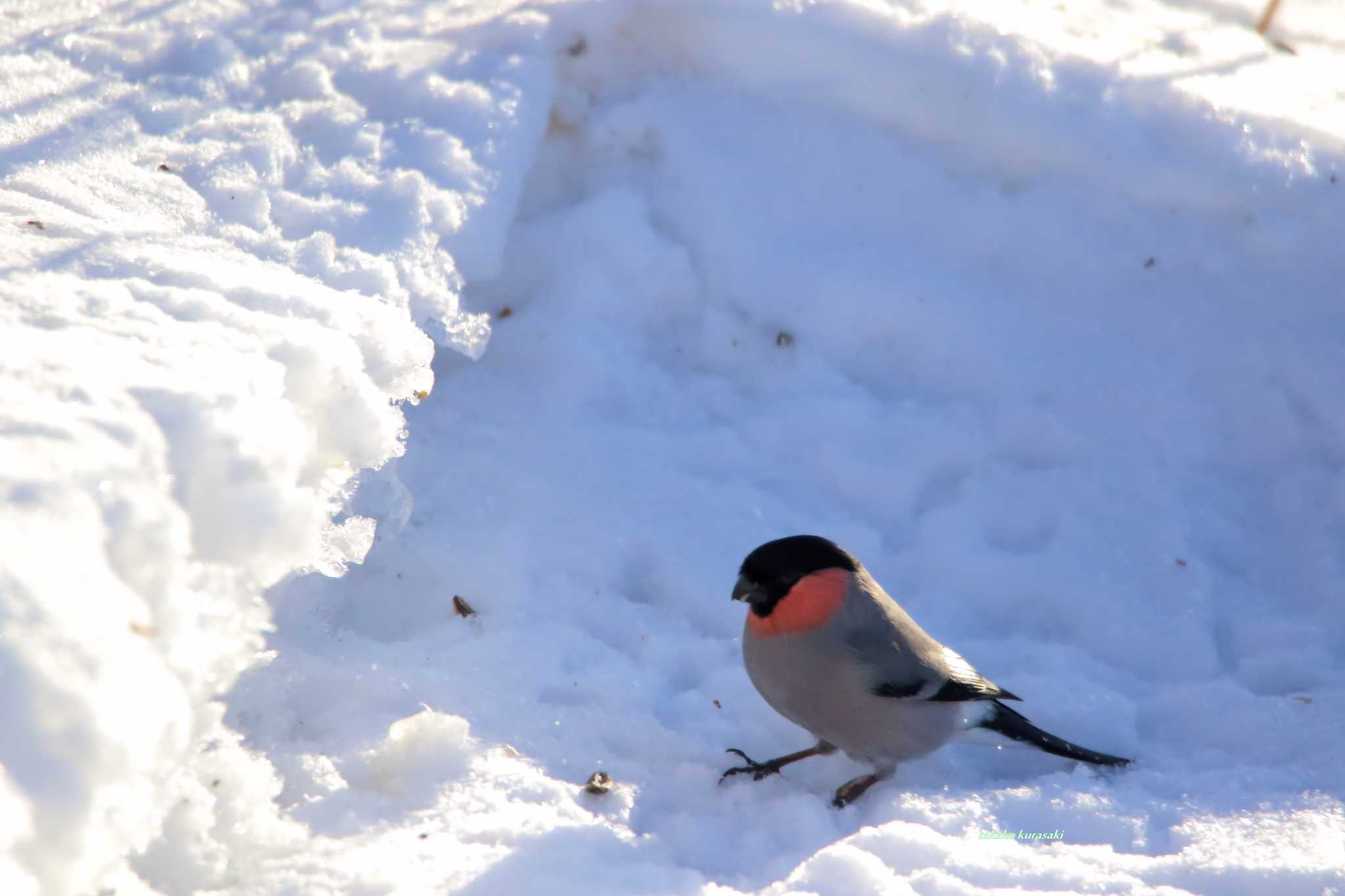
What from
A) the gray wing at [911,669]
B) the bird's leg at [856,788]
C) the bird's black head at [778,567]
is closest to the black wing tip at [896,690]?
the gray wing at [911,669]

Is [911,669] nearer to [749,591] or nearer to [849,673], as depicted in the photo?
[849,673]

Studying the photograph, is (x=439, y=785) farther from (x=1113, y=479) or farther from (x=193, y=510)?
(x=1113, y=479)

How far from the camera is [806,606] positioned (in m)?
2.70

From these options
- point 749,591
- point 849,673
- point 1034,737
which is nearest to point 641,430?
point 749,591

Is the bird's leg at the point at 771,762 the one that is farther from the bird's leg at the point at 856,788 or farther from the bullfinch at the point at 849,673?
the bird's leg at the point at 856,788

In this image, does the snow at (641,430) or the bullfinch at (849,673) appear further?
the bullfinch at (849,673)

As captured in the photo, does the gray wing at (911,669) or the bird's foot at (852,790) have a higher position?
the gray wing at (911,669)

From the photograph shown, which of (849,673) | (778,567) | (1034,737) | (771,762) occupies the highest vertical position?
(778,567)

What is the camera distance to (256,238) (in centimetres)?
295

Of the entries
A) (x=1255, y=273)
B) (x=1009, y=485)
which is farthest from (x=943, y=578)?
(x=1255, y=273)

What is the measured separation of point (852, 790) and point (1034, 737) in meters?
0.52

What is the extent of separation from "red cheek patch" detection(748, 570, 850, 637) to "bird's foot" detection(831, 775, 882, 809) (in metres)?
0.43

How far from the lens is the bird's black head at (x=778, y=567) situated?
2.70 meters

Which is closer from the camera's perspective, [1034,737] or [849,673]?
[849,673]
